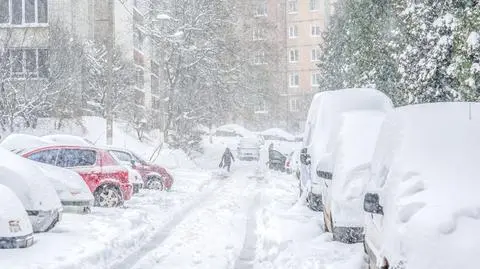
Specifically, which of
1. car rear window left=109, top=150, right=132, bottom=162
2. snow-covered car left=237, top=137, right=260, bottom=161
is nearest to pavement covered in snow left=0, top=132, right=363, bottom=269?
car rear window left=109, top=150, right=132, bottom=162

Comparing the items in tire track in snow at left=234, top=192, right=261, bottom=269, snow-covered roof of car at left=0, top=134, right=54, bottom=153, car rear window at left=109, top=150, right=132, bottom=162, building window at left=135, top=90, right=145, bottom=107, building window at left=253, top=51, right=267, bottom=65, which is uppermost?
building window at left=253, top=51, right=267, bottom=65

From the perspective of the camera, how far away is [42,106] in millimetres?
30156

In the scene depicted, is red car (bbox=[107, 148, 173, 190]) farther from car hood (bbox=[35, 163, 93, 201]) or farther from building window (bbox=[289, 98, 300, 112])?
building window (bbox=[289, 98, 300, 112])

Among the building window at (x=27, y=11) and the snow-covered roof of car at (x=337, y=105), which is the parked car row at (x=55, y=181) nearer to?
the snow-covered roof of car at (x=337, y=105)

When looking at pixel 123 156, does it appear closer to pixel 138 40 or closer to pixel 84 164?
pixel 84 164

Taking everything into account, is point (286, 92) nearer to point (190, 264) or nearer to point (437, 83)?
point (437, 83)

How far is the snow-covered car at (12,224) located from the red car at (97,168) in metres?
7.03

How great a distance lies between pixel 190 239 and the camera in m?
12.9

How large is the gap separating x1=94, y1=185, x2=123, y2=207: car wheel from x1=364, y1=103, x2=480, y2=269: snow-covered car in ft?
37.5

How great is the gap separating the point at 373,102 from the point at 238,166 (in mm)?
28365

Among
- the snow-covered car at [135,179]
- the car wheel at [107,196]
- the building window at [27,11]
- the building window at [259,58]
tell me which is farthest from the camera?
the building window at [259,58]

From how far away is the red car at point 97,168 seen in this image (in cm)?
1778

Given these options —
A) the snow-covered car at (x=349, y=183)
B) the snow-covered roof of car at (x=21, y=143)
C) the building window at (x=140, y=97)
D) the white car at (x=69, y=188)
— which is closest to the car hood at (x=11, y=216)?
the white car at (x=69, y=188)

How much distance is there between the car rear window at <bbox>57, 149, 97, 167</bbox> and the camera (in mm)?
17837
